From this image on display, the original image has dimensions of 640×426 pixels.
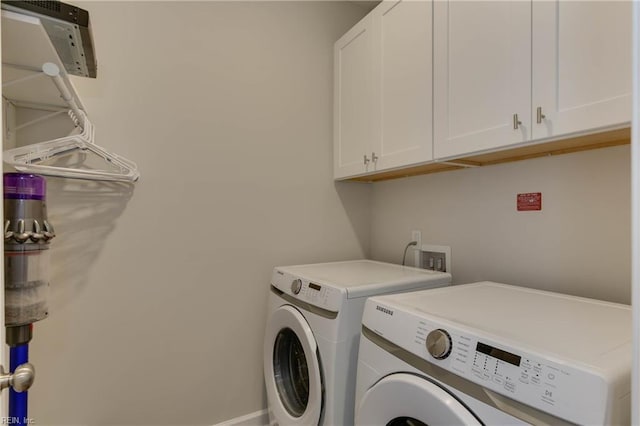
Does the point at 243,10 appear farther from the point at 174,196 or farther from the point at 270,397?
the point at 270,397

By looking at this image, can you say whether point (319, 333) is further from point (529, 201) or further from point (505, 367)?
point (529, 201)

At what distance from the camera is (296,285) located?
150cm

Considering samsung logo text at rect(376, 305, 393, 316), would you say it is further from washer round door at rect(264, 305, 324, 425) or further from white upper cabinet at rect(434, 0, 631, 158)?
white upper cabinet at rect(434, 0, 631, 158)

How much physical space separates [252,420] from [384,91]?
1905 mm

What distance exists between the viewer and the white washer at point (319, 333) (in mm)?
1233

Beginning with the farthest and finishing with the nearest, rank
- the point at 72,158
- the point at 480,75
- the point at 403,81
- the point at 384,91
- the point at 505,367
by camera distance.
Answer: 1. the point at 384,91
2. the point at 403,81
3. the point at 72,158
4. the point at 480,75
5. the point at 505,367

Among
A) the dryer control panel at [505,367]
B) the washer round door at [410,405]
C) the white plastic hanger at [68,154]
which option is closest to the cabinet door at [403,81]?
the dryer control panel at [505,367]

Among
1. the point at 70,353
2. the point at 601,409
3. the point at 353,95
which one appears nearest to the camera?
the point at 601,409

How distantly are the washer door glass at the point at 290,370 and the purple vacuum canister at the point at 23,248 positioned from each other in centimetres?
96

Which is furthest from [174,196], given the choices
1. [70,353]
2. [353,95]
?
[353,95]

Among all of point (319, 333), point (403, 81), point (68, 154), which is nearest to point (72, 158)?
point (68, 154)

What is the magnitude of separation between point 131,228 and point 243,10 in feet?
4.32

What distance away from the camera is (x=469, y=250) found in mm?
1655

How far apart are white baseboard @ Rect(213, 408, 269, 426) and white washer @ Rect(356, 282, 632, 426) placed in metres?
1.08
